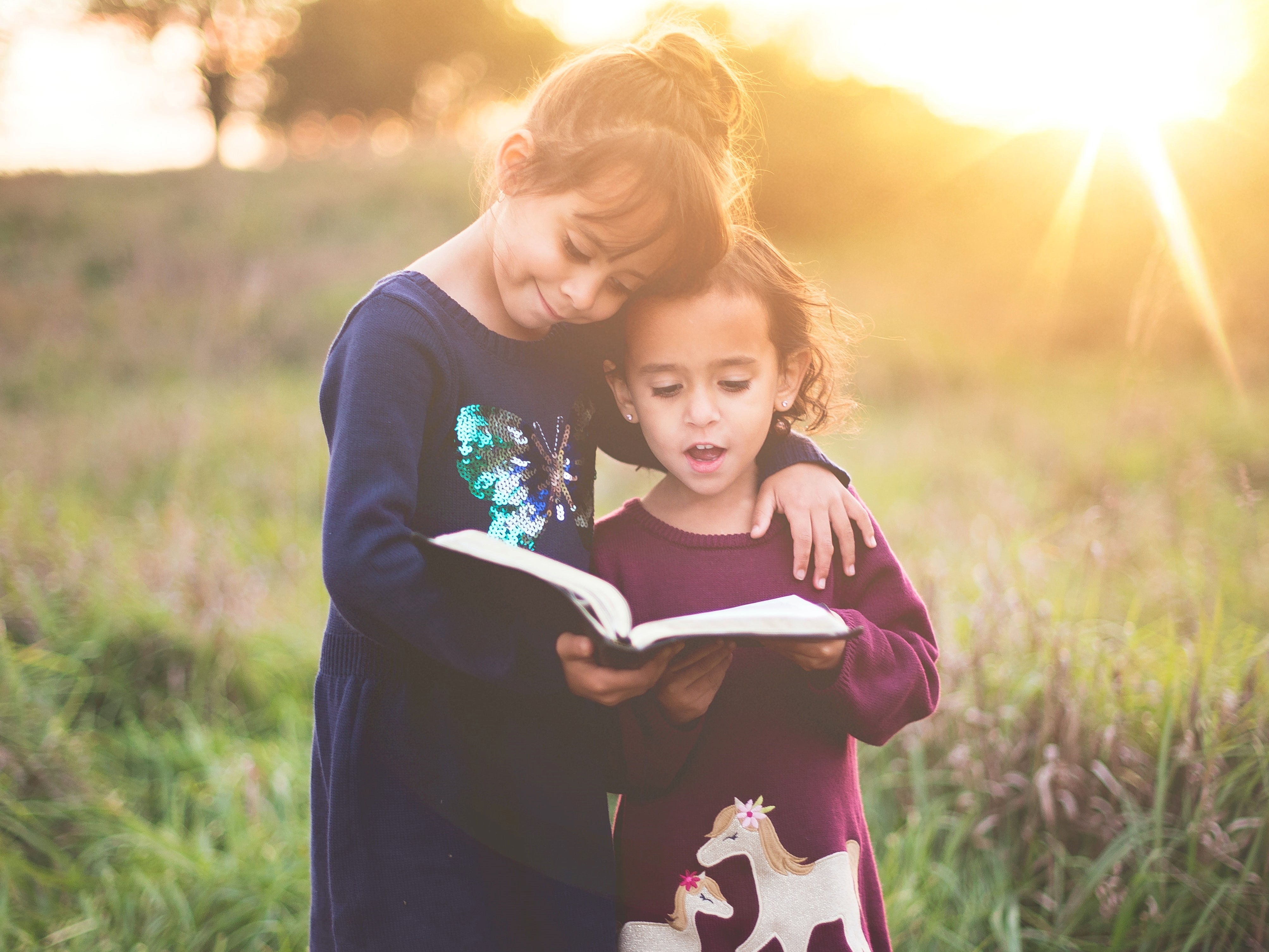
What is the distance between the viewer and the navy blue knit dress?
1203 mm

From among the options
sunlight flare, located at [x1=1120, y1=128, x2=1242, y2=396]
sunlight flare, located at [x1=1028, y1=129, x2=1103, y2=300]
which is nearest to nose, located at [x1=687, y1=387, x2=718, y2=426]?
sunlight flare, located at [x1=1120, y1=128, x2=1242, y2=396]

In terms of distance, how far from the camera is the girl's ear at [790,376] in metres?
1.56

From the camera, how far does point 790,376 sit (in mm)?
1574

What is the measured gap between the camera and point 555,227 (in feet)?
4.48

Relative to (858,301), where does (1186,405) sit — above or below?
below

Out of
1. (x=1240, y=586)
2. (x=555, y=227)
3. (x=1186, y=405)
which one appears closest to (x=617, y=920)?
(x=555, y=227)

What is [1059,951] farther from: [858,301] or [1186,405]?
[858,301]

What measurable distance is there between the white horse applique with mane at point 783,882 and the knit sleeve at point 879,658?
20 cm

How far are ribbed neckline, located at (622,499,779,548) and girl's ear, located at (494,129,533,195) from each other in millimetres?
620

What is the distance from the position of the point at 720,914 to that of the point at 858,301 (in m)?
9.37

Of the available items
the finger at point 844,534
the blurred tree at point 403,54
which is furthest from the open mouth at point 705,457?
the blurred tree at point 403,54

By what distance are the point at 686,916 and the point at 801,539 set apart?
0.63 metres

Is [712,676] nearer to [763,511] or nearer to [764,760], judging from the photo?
[764,760]

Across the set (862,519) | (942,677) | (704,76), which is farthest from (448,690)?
(942,677)
